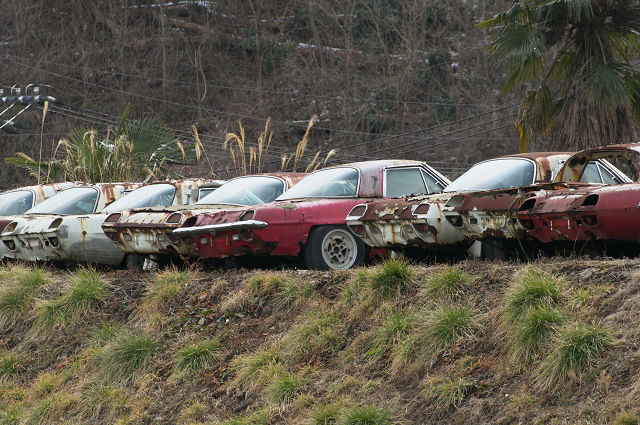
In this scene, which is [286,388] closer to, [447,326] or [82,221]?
[447,326]

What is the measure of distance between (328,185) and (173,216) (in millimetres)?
1771

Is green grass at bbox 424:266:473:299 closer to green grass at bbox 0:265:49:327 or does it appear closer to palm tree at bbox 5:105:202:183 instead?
green grass at bbox 0:265:49:327

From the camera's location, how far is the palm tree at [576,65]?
1404 cm

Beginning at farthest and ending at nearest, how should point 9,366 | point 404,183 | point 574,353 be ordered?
point 404,183 → point 9,366 → point 574,353

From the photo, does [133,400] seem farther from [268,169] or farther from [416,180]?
[268,169]

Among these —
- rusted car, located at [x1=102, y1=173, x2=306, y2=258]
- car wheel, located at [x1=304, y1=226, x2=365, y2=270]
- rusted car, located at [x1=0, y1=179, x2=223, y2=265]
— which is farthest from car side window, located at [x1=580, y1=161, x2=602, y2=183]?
rusted car, located at [x1=0, y1=179, x2=223, y2=265]

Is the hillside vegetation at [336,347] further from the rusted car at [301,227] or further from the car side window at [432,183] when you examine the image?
the car side window at [432,183]

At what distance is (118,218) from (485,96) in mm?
25324

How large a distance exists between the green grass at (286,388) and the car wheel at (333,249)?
2.76 metres

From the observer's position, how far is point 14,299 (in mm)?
9906

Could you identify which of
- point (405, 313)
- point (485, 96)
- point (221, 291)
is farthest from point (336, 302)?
point (485, 96)

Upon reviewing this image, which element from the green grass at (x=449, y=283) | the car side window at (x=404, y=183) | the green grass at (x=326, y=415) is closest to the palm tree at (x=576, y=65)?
the car side window at (x=404, y=183)

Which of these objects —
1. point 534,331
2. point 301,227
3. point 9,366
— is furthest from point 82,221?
point 534,331

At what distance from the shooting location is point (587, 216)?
704 centimetres
